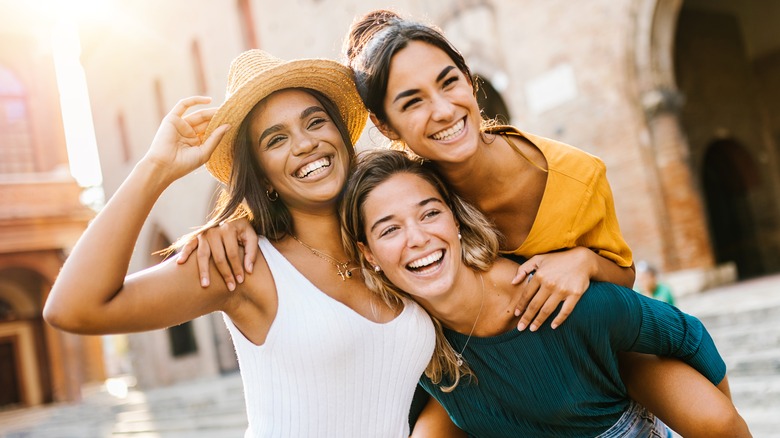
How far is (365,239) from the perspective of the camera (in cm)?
248

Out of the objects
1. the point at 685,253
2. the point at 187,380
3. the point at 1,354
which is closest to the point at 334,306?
the point at 685,253

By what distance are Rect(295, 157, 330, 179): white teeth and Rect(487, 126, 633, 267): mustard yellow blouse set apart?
85 centimetres

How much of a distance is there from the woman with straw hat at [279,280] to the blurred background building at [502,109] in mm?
730

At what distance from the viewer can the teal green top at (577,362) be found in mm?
2213

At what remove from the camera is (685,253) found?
9.57m

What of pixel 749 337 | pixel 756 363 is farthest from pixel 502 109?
pixel 756 363

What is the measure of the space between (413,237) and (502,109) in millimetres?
11707

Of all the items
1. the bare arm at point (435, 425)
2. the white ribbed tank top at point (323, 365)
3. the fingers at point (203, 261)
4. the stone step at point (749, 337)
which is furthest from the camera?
the stone step at point (749, 337)

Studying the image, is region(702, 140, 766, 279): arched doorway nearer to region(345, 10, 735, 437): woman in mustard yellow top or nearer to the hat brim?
region(345, 10, 735, 437): woman in mustard yellow top

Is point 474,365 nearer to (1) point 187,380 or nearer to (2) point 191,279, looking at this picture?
(2) point 191,279

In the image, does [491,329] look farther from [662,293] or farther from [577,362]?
[662,293]

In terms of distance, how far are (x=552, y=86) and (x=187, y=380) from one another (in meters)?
13.2

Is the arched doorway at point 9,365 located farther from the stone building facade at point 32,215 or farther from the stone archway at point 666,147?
the stone archway at point 666,147

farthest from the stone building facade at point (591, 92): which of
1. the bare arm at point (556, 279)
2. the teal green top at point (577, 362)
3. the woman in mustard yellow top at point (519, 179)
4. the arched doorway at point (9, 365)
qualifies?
the arched doorway at point (9, 365)
